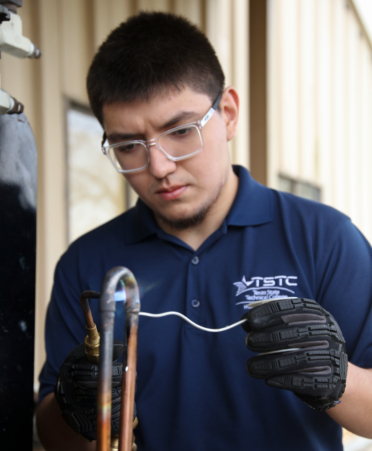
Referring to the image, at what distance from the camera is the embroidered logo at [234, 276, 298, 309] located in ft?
3.81

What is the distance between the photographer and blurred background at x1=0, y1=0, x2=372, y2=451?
6.83 feet

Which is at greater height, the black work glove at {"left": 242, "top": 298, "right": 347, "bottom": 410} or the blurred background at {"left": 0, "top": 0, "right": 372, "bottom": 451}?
the blurred background at {"left": 0, "top": 0, "right": 372, "bottom": 451}

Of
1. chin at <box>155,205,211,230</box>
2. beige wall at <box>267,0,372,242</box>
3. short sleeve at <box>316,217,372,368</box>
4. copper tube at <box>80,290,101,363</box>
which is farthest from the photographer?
beige wall at <box>267,0,372,242</box>

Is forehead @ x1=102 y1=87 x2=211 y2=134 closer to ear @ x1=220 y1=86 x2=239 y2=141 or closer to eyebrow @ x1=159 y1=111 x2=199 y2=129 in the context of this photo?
eyebrow @ x1=159 y1=111 x2=199 y2=129

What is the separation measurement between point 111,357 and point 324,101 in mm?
4944

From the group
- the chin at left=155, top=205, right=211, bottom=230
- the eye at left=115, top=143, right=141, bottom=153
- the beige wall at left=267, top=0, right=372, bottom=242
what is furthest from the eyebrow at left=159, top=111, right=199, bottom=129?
the beige wall at left=267, top=0, right=372, bottom=242

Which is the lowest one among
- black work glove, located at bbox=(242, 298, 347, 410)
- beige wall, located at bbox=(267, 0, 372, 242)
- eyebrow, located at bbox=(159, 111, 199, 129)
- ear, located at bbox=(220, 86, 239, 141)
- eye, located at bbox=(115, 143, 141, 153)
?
black work glove, located at bbox=(242, 298, 347, 410)

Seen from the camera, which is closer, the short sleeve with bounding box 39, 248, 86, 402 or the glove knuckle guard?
the glove knuckle guard

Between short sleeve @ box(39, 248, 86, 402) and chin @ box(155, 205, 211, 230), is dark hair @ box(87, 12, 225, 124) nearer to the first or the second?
chin @ box(155, 205, 211, 230)

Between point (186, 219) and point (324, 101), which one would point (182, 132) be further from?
point (324, 101)

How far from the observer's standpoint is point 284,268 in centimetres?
120

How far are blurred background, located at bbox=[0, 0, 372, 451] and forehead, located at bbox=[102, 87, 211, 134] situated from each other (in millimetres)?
975

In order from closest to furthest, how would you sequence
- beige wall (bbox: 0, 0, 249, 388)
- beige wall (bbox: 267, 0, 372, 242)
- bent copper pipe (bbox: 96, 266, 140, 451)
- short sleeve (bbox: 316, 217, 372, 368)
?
1. bent copper pipe (bbox: 96, 266, 140, 451)
2. short sleeve (bbox: 316, 217, 372, 368)
3. beige wall (bbox: 0, 0, 249, 388)
4. beige wall (bbox: 267, 0, 372, 242)

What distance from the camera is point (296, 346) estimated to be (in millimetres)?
852
